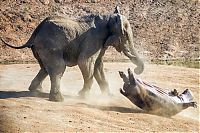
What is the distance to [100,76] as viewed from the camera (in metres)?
15.0

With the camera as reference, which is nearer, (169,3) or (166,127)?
(166,127)

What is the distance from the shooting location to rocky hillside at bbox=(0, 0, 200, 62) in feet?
85.2

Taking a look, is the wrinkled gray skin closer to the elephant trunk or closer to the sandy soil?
the elephant trunk

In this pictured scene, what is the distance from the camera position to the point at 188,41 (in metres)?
27.2

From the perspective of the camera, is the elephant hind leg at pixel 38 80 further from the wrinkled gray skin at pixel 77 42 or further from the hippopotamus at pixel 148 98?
the hippopotamus at pixel 148 98

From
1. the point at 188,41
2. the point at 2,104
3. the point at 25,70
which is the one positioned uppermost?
the point at 2,104

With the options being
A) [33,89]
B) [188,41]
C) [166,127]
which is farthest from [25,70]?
[188,41]

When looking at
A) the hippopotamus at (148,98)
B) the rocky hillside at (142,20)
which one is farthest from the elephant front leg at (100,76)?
the rocky hillside at (142,20)

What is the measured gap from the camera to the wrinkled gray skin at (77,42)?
45.5ft

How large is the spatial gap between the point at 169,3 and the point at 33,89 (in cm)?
1682

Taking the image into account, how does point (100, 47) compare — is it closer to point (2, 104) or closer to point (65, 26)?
point (65, 26)

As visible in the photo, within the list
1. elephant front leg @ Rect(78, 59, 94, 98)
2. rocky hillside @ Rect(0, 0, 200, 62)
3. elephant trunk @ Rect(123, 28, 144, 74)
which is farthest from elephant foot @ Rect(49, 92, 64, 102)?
rocky hillside @ Rect(0, 0, 200, 62)

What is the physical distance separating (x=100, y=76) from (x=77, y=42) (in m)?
1.31

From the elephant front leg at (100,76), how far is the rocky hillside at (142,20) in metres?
9.53
